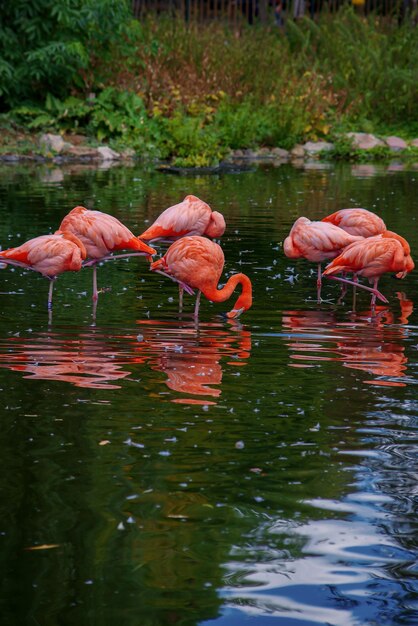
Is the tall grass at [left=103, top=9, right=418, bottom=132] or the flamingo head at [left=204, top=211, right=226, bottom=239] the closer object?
the flamingo head at [left=204, top=211, right=226, bottom=239]

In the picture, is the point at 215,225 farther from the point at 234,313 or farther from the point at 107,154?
the point at 107,154

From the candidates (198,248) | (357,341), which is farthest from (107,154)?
(357,341)

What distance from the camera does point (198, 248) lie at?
30.0 feet

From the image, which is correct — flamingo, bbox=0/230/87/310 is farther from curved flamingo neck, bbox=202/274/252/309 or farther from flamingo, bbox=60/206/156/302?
curved flamingo neck, bbox=202/274/252/309

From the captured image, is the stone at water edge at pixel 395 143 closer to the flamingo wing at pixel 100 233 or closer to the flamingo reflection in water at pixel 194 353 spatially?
the flamingo wing at pixel 100 233

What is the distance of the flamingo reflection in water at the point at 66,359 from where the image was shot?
7027 millimetres

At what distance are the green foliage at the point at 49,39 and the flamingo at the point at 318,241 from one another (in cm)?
1288

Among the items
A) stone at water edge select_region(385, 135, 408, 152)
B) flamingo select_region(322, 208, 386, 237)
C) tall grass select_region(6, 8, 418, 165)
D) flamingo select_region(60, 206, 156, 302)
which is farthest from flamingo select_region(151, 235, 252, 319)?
stone at water edge select_region(385, 135, 408, 152)

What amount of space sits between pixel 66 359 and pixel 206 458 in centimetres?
209

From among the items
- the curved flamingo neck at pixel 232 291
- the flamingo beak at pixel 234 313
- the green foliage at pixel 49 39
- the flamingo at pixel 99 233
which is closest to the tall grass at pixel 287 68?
the green foliage at pixel 49 39

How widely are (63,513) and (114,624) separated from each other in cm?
99

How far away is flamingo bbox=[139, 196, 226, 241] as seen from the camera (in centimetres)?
1055

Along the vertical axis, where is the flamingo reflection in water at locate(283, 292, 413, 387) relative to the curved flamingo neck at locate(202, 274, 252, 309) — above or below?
below

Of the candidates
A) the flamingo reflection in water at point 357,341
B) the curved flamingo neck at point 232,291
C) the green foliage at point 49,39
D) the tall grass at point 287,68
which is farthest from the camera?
the tall grass at point 287,68
